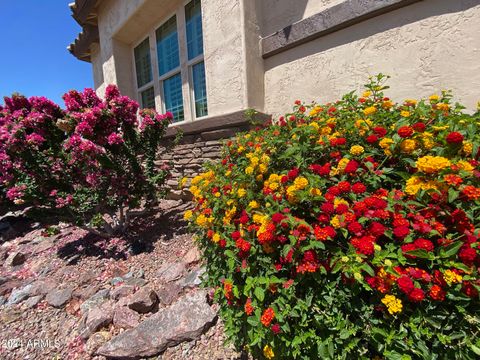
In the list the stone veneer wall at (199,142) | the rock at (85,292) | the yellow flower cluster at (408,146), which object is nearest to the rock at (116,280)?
the rock at (85,292)

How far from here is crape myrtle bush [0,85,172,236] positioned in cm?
286

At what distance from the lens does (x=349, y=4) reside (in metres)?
2.68

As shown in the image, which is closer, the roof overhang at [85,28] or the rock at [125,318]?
the rock at [125,318]

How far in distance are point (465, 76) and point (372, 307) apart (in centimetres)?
256

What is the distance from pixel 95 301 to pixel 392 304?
2757 millimetres

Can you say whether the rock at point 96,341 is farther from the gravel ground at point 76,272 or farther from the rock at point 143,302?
the rock at point 143,302

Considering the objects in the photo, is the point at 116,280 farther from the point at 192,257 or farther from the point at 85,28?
the point at 85,28

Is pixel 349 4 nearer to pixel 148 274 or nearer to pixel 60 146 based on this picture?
pixel 148 274

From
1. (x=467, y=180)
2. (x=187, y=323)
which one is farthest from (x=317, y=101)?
(x=187, y=323)

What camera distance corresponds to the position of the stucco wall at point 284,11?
3042mm

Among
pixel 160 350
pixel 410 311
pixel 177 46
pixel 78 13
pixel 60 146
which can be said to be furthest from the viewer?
pixel 78 13

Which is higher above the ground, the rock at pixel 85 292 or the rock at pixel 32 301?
the rock at pixel 85 292

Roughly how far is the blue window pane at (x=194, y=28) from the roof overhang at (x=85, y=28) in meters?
2.79

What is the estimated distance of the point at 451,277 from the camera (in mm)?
867
